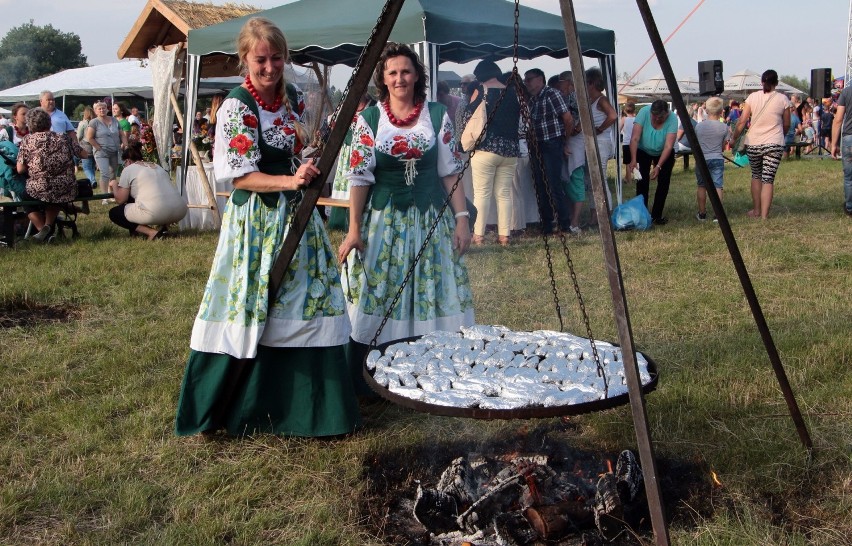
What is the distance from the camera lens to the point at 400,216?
4207 mm

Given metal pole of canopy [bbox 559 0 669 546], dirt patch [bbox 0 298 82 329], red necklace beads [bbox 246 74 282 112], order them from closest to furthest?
metal pole of canopy [bbox 559 0 669 546]
red necklace beads [bbox 246 74 282 112]
dirt patch [bbox 0 298 82 329]

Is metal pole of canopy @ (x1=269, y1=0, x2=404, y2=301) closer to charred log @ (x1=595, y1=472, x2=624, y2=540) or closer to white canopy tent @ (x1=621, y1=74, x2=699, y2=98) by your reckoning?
charred log @ (x1=595, y1=472, x2=624, y2=540)

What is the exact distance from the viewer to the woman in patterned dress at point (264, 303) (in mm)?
3449

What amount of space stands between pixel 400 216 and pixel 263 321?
3.43 ft

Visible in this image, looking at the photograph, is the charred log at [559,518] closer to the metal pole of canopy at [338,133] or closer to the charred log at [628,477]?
the charred log at [628,477]

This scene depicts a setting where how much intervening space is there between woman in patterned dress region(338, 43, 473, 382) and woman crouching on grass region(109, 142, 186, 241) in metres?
6.18

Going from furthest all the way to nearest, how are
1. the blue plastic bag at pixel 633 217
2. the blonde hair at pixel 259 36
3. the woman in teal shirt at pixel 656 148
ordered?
the woman in teal shirt at pixel 656 148 < the blue plastic bag at pixel 633 217 < the blonde hair at pixel 259 36

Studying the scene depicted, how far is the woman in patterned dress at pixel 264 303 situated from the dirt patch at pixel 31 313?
301 cm

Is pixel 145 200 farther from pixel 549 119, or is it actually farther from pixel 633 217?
pixel 633 217

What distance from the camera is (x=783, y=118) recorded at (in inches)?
396

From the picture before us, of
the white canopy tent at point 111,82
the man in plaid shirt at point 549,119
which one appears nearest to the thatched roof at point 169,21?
the man in plaid shirt at point 549,119

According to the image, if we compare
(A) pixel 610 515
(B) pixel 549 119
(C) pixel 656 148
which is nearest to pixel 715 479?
(A) pixel 610 515

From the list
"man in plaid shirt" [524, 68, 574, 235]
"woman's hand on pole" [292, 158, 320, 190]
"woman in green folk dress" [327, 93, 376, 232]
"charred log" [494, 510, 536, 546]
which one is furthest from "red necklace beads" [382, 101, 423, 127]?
"man in plaid shirt" [524, 68, 574, 235]

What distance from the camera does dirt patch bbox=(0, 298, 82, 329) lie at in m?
6.12
